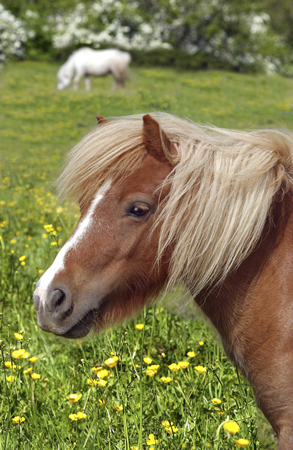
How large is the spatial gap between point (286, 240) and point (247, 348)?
0.47 m

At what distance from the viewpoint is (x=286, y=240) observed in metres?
1.80

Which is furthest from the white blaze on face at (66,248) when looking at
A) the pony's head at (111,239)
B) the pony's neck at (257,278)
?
the pony's neck at (257,278)

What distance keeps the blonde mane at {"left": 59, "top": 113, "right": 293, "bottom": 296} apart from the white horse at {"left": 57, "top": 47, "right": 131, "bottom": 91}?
52.0 ft

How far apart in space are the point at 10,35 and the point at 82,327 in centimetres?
2016

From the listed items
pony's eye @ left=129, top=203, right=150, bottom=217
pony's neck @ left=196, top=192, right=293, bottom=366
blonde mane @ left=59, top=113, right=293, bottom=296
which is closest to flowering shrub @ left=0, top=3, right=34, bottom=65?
blonde mane @ left=59, top=113, right=293, bottom=296

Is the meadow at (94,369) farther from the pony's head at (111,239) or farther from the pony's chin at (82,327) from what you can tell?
the pony's head at (111,239)

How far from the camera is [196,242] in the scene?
1781 mm

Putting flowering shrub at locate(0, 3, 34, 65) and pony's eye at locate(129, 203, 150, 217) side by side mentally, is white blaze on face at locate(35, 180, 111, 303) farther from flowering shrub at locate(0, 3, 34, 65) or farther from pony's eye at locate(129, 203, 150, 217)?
flowering shrub at locate(0, 3, 34, 65)

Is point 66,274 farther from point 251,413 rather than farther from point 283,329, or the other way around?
point 251,413

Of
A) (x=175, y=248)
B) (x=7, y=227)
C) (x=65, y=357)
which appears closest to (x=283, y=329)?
(x=175, y=248)

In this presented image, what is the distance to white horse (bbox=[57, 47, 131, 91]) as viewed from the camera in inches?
670

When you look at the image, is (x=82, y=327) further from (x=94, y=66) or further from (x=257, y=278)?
(x=94, y=66)

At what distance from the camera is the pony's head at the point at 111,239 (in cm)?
176

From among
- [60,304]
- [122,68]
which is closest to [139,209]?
[60,304]
